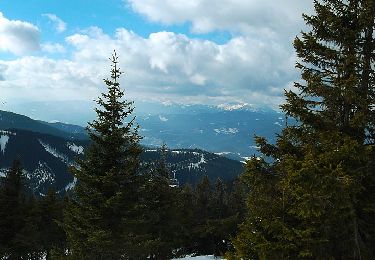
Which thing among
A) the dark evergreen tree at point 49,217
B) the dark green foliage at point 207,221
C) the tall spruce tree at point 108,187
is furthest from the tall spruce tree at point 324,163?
the dark evergreen tree at point 49,217

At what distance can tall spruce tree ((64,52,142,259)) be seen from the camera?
19891 millimetres

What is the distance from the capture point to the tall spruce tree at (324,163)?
10.6m

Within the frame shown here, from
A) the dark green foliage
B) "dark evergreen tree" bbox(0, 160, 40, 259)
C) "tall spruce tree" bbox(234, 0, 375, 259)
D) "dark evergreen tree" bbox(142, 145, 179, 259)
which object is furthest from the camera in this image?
the dark green foliage

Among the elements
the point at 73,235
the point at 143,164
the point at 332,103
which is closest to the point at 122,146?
the point at 143,164

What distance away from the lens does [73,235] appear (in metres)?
20.1

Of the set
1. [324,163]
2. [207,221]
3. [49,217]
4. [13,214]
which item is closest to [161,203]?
[13,214]

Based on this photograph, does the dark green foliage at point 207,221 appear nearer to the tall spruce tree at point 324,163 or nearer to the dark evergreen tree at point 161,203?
the dark evergreen tree at point 161,203

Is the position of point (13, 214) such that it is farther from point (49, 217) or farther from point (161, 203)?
point (49, 217)

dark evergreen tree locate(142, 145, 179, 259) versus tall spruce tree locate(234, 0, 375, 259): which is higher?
tall spruce tree locate(234, 0, 375, 259)

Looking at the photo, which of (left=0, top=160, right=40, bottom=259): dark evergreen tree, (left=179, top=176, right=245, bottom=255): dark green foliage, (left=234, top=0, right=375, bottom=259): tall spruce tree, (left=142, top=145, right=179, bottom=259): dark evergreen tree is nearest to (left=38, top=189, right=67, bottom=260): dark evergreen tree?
(left=0, top=160, right=40, bottom=259): dark evergreen tree

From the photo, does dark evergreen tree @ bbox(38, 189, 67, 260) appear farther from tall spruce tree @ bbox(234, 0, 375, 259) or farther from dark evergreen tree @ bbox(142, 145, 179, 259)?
tall spruce tree @ bbox(234, 0, 375, 259)

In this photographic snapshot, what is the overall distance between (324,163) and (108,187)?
12374mm

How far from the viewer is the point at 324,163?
449 inches

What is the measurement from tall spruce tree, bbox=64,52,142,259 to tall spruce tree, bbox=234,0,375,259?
933 centimetres
